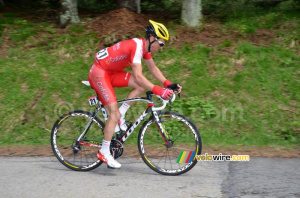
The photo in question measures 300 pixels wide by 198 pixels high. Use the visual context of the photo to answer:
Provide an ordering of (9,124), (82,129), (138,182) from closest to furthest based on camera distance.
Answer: (138,182) → (82,129) → (9,124)

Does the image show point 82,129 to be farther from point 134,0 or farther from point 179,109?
point 134,0

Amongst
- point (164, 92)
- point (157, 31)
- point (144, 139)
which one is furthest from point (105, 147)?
point (157, 31)

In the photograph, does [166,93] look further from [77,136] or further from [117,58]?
[77,136]

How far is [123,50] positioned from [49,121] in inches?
118

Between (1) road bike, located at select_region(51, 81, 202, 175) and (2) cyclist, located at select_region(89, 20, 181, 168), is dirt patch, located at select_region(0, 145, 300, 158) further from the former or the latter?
(2) cyclist, located at select_region(89, 20, 181, 168)

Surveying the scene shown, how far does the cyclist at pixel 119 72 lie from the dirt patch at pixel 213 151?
934 mm

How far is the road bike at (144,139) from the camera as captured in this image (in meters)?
5.32

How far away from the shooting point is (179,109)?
7527 millimetres

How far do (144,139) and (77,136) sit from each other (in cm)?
109

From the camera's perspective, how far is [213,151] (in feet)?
20.6

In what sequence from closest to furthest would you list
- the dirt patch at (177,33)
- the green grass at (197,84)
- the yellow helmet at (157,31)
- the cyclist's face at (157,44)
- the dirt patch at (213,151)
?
1. the yellow helmet at (157,31)
2. the cyclist's face at (157,44)
3. the dirt patch at (213,151)
4. the green grass at (197,84)
5. the dirt patch at (177,33)

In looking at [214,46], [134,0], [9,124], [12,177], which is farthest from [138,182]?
[134,0]

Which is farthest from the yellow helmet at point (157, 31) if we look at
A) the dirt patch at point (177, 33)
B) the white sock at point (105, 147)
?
the dirt patch at point (177, 33)

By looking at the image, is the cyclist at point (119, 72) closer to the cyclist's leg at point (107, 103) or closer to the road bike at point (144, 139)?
the cyclist's leg at point (107, 103)
